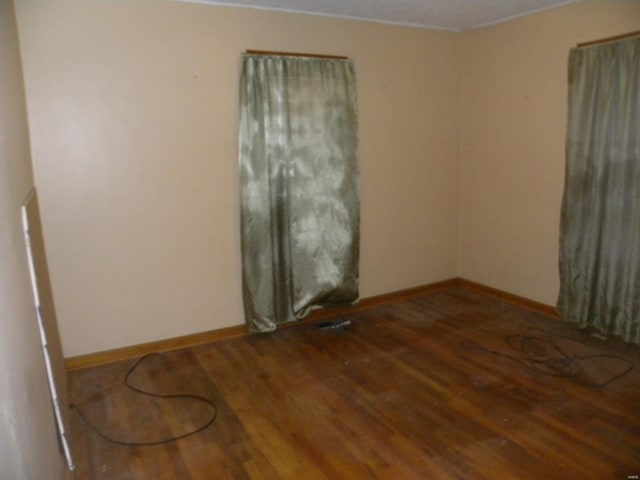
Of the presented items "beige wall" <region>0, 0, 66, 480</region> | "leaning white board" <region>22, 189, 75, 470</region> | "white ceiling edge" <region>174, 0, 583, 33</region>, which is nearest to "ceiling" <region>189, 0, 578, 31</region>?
"white ceiling edge" <region>174, 0, 583, 33</region>

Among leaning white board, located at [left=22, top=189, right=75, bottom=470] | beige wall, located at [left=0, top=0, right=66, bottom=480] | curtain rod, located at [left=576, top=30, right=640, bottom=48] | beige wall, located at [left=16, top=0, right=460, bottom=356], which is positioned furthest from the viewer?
curtain rod, located at [left=576, top=30, right=640, bottom=48]

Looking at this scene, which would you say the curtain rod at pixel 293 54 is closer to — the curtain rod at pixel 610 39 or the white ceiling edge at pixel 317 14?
the white ceiling edge at pixel 317 14

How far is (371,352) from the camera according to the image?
3527mm

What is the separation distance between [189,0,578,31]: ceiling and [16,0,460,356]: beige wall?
0.30ft

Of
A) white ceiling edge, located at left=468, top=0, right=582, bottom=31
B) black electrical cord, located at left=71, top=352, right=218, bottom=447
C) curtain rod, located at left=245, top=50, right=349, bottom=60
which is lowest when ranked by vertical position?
black electrical cord, located at left=71, top=352, right=218, bottom=447

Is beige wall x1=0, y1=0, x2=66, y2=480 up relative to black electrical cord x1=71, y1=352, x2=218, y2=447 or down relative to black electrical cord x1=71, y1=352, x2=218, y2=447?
up

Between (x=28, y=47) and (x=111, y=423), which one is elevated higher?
(x=28, y=47)

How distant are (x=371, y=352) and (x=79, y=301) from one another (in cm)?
215

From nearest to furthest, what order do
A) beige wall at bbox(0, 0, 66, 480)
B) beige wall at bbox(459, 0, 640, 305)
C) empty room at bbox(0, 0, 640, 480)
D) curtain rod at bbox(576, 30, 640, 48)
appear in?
1. beige wall at bbox(0, 0, 66, 480)
2. empty room at bbox(0, 0, 640, 480)
3. curtain rod at bbox(576, 30, 640, 48)
4. beige wall at bbox(459, 0, 640, 305)

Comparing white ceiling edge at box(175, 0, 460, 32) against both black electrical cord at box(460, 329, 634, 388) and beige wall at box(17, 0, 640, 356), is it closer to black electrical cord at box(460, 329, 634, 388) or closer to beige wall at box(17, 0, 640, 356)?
beige wall at box(17, 0, 640, 356)

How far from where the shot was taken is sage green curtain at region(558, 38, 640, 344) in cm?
329

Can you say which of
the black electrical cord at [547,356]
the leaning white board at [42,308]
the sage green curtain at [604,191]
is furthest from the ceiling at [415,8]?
the black electrical cord at [547,356]

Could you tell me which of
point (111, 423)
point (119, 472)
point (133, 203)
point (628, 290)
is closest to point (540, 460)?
point (628, 290)

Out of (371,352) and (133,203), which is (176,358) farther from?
(371,352)
